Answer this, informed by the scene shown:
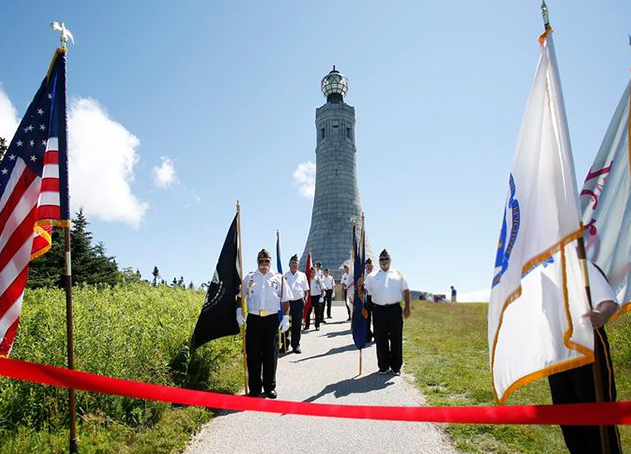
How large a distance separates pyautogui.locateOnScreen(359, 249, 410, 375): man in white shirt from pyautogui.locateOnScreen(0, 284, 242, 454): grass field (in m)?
3.02

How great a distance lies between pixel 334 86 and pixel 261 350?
4717 centimetres

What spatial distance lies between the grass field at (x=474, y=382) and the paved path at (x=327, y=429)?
0.36 m

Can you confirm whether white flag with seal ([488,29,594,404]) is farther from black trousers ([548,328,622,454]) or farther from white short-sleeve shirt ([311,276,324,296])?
white short-sleeve shirt ([311,276,324,296])

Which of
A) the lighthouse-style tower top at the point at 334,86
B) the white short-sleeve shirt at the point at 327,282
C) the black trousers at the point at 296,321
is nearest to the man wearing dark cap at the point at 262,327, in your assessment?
the black trousers at the point at 296,321

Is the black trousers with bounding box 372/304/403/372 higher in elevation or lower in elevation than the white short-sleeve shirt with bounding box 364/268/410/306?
lower

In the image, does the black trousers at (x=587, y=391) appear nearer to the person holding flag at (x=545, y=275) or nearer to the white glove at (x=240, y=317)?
the person holding flag at (x=545, y=275)

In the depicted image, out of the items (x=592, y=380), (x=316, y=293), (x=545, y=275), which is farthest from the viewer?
(x=316, y=293)

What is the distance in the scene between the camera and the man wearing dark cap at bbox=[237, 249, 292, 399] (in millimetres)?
6512

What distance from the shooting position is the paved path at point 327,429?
4422mm

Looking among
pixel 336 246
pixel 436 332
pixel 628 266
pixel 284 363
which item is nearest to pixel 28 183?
pixel 628 266

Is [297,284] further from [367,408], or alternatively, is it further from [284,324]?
[367,408]

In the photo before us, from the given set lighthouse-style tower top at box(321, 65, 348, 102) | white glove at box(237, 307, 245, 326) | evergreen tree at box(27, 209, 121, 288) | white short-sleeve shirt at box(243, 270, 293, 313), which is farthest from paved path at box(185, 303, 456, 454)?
lighthouse-style tower top at box(321, 65, 348, 102)

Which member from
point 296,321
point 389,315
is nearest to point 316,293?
point 296,321

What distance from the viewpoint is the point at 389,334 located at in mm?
8148
